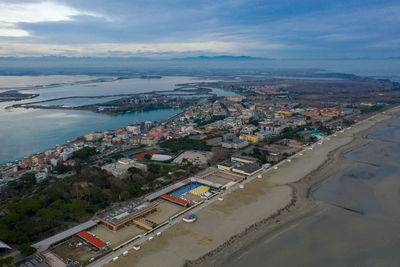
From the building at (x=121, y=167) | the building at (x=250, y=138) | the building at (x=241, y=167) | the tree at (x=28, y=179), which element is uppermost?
the building at (x=250, y=138)

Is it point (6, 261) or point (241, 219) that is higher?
point (6, 261)

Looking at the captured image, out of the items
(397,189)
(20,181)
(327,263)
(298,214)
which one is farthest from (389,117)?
(20,181)

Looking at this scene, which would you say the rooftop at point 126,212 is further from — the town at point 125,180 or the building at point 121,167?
the building at point 121,167

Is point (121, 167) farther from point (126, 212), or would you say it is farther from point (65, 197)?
point (126, 212)

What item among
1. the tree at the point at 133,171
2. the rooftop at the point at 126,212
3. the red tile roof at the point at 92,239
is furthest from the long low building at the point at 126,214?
the tree at the point at 133,171

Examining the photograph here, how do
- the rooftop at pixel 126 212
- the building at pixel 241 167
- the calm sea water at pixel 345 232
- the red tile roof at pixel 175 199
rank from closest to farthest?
the calm sea water at pixel 345 232 < the rooftop at pixel 126 212 < the red tile roof at pixel 175 199 < the building at pixel 241 167

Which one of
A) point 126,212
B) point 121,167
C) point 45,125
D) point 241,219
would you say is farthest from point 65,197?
point 45,125

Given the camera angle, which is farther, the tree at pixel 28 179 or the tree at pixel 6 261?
the tree at pixel 28 179

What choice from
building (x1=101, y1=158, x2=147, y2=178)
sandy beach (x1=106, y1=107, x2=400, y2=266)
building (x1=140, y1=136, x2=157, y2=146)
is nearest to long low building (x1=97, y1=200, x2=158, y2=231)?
sandy beach (x1=106, y1=107, x2=400, y2=266)
